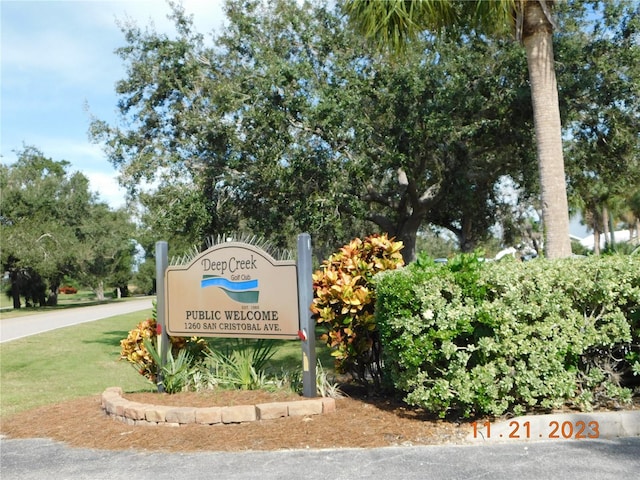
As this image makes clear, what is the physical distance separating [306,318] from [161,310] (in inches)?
79.1

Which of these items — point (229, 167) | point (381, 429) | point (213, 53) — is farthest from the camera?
point (213, 53)

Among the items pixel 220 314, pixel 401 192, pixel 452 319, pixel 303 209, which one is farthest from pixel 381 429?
pixel 401 192

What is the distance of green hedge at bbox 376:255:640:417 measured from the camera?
18.3 feet

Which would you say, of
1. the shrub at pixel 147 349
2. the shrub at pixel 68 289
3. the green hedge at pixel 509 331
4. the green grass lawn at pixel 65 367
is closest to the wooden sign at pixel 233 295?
the shrub at pixel 147 349

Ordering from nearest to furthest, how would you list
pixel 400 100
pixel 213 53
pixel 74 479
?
1. pixel 74 479
2. pixel 400 100
3. pixel 213 53

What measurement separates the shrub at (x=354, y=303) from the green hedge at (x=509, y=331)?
668mm

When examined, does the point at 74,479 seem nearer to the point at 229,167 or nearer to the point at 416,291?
the point at 416,291

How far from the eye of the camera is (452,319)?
18.4 feet

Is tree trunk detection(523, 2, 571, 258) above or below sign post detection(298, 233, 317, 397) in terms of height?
above

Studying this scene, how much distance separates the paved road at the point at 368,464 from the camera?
14.7ft

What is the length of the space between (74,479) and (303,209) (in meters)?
8.51
